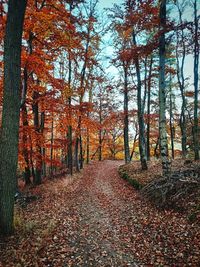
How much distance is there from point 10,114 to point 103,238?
4304 millimetres

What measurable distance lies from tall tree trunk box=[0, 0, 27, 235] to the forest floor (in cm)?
91

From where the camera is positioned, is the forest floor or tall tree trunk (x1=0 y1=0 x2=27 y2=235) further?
tall tree trunk (x1=0 y1=0 x2=27 y2=235)

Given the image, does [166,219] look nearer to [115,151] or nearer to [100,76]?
[100,76]

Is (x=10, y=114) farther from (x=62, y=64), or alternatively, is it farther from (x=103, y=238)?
(x=62, y=64)

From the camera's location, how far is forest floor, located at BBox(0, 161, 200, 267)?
5.46m

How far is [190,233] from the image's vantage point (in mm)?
6156

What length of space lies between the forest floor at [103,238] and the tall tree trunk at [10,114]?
0.91m

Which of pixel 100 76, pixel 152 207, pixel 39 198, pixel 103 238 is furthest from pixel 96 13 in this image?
pixel 103 238

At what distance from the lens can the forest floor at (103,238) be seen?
17.9ft

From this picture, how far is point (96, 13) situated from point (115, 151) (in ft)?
102

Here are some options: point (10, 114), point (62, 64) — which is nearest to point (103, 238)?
point (10, 114)

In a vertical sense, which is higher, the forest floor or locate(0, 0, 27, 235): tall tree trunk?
locate(0, 0, 27, 235): tall tree trunk

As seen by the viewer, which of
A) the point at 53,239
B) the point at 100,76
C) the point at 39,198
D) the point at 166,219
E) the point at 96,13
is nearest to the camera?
the point at 53,239

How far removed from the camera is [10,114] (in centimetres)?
631
